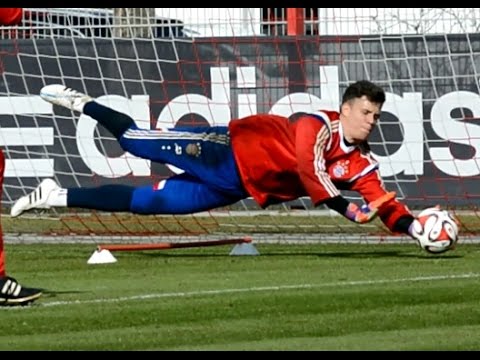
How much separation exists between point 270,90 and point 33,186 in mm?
3252

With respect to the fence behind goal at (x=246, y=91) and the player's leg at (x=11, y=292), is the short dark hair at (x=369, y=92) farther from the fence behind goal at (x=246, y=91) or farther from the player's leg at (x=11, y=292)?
the fence behind goal at (x=246, y=91)

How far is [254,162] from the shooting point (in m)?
15.5

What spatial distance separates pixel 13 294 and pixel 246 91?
10757 millimetres

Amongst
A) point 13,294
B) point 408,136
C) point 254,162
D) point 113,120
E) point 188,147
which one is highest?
point 113,120

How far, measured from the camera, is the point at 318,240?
19656 millimetres

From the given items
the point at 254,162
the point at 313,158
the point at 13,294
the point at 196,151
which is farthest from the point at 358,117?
the point at 13,294

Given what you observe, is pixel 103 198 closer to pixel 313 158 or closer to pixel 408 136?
pixel 313 158

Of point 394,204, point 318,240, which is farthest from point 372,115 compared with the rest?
point 318,240

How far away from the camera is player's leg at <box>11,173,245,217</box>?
15898 mm

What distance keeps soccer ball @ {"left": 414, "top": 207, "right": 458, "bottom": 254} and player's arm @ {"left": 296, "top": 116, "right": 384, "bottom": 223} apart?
2.61 ft

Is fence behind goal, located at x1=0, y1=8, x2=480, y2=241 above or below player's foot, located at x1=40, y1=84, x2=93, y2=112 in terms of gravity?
below

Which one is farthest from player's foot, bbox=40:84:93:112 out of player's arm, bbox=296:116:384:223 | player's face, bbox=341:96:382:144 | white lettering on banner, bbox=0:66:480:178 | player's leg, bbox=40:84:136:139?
white lettering on banner, bbox=0:66:480:178

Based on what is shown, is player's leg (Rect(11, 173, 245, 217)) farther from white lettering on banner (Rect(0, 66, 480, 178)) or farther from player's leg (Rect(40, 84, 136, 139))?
white lettering on banner (Rect(0, 66, 480, 178))

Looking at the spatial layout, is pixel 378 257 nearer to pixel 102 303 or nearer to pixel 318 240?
pixel 318 240
